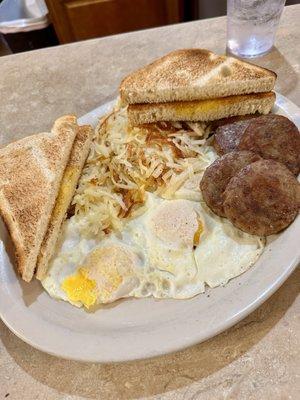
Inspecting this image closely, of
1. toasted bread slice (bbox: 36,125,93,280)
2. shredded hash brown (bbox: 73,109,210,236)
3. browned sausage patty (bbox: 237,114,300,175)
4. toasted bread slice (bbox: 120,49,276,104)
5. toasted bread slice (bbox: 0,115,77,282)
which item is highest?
browned sausage patty (bbox: 237,114,300,175)

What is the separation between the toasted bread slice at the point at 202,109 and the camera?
172 cm

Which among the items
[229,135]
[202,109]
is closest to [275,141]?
[229,135]

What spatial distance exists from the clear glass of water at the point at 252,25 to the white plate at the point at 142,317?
133 centimetres

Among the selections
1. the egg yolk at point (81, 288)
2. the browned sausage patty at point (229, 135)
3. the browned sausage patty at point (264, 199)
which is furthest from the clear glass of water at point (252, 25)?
the egg yolk at point (81, 288)

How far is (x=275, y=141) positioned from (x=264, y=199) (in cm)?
29

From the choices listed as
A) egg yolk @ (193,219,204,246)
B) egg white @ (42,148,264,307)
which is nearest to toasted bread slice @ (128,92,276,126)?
egg white @ (42,148,264,307)

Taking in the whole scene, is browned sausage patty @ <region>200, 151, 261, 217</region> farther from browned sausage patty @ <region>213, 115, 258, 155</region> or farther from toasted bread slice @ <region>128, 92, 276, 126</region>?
toasted bread slice @ <region>128, 92, 276, 126</region>

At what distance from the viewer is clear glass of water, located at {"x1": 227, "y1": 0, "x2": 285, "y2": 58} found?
2043mm

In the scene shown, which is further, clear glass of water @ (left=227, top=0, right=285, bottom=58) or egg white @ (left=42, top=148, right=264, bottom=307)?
clear glass of water @ (left=227, top=0, right=285, bottom=58)

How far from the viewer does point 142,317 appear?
1271 mm

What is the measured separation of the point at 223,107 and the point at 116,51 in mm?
1230

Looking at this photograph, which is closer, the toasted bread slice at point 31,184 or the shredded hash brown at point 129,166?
the toasted bread slice at point 31,184

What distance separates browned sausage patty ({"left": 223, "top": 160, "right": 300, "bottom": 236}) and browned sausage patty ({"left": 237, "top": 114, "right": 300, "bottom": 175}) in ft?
0.37

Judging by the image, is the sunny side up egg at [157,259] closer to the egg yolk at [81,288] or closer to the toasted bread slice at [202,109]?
the egg yolk at [81,288]
